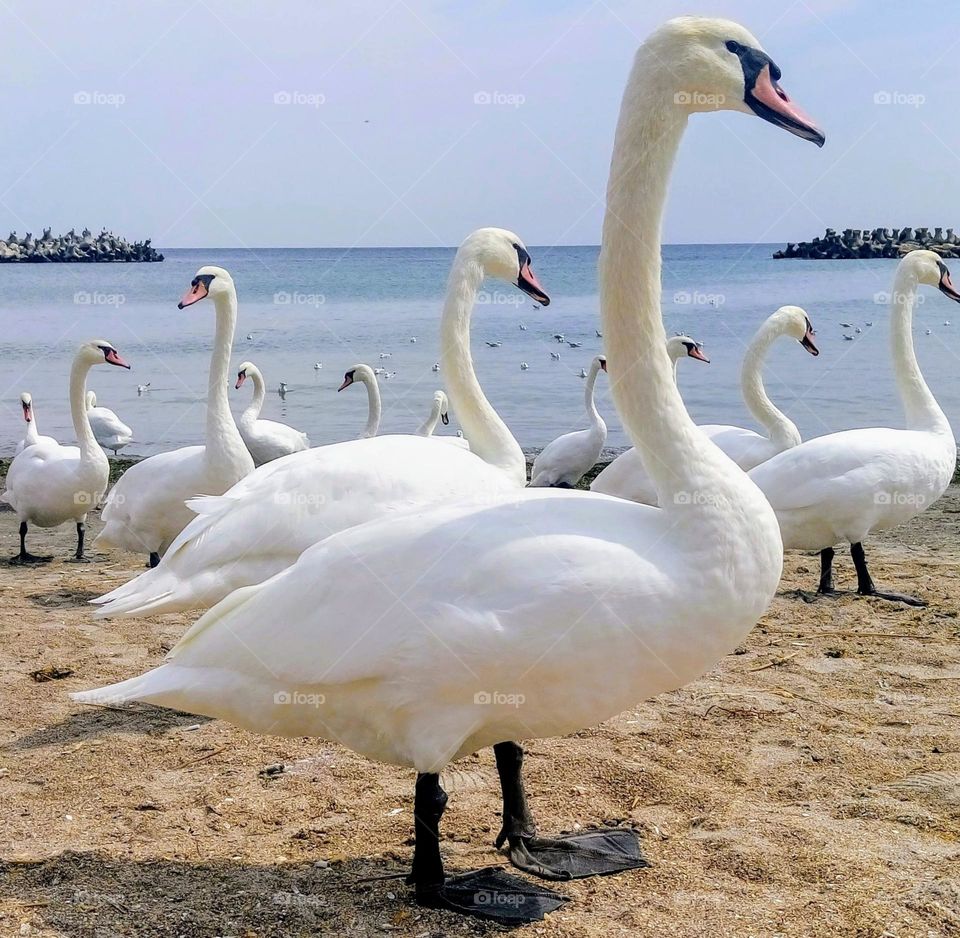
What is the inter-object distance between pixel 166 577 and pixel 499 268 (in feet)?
9.16

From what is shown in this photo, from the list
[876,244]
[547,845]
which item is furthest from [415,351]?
[876,244]

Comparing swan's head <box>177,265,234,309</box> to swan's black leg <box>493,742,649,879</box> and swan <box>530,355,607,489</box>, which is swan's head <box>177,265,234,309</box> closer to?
swan <box>530,355,607,489</box>

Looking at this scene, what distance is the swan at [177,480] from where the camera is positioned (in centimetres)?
745

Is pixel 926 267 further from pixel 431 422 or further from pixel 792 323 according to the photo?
pixel 431 422

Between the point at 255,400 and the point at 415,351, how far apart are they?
1400 centimetres

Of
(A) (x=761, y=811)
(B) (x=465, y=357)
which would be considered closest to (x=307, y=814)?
(A) (x=761, y=811)

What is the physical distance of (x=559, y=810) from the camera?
14.0 ft

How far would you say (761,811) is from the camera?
4.10 meters

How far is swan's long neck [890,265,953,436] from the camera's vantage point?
8438mm

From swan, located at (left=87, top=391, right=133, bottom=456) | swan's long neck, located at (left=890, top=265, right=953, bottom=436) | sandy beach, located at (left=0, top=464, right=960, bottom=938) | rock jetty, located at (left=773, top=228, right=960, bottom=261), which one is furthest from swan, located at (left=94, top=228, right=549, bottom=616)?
rock jetty, located at (left=773, top=228, right=960, bottom=261)

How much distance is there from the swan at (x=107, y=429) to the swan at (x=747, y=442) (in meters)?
8.22

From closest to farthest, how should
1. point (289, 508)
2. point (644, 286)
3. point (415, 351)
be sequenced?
point (644, 286)
point (289, 508)
point (415, 351)

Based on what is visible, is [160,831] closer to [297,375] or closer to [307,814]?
[307,814]

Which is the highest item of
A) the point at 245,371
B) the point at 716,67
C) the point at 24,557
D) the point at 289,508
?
the point at 716,67
